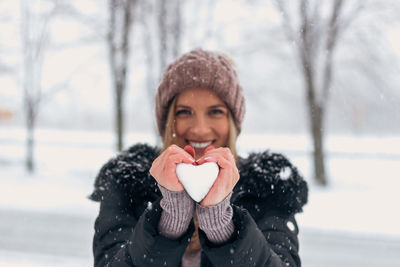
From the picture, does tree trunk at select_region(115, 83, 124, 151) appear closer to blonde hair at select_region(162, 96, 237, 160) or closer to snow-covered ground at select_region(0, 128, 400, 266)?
snow-covered ground at select_region(0, 128, 400, 266)

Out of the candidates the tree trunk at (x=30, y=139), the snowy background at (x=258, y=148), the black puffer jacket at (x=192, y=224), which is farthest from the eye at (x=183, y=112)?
the tree trunk at (x=30, y=139)

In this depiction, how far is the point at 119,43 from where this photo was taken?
752 centimetres

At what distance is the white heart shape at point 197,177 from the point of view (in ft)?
2.68

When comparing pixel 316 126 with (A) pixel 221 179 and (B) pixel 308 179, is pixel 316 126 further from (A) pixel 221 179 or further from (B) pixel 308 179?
(A) pixel 221 179

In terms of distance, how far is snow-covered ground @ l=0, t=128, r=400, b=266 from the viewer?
6.27 m

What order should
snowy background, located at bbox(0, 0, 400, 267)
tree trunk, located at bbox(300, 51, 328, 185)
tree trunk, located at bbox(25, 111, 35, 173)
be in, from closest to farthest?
snowy background, located at bbox(0, 0, 400, 267) < tree trunk, located at bbox(300, 51, 328, 185) < tree trunk, located at bbox(25, 111, 35, 173)

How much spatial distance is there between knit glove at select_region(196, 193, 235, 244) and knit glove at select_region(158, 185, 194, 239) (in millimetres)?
32

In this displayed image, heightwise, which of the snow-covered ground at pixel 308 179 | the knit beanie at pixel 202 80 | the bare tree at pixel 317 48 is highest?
the bare tree at pixel 317 48

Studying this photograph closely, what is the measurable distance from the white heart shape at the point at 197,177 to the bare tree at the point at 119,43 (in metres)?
6.92

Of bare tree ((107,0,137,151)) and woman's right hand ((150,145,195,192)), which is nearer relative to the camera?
woman's right hand ((150,145,195,192))

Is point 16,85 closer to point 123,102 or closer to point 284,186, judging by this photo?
point 123,102

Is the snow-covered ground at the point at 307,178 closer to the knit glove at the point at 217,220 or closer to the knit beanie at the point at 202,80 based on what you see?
the knit beanie at the point at 202,80

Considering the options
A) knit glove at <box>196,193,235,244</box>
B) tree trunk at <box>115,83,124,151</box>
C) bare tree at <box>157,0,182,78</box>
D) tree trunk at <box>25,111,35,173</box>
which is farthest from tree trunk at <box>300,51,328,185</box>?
tree trunk at <box>25,111,35,173</box>

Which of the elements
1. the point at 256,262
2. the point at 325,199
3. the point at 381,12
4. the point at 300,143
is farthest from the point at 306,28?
the point at 300,143
